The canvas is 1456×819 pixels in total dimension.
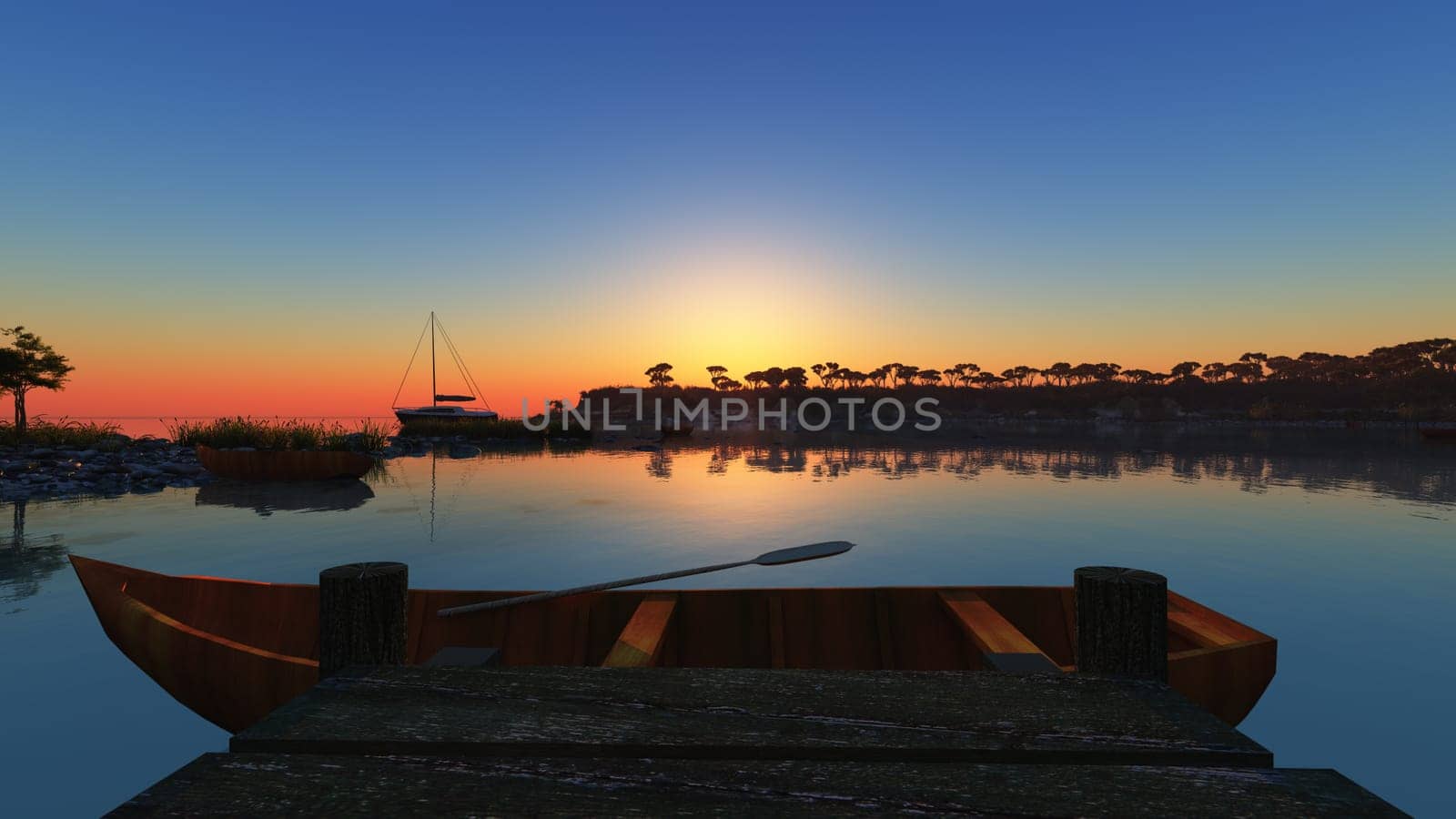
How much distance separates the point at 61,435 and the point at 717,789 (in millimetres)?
44455

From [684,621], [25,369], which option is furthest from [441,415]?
[684,621]

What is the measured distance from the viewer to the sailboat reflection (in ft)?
58.2

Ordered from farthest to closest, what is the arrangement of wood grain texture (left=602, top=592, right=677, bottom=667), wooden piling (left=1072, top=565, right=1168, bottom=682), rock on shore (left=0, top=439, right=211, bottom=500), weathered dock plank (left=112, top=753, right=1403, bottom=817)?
rock on shore (left=0, top=439, right=211, bottom=500)
wood grain texture (left=602, top=592, right=677, bottom=667)
wooden piling (left=1072, top=565, right=1168, bottom=682)
weathered dock plank (left=112, top=753, right=1403, bottom=817)

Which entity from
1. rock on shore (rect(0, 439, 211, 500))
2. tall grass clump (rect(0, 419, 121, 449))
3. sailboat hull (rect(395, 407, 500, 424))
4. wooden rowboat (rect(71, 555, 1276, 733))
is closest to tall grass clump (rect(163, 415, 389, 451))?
rock on shore (rect(0, 439, 211, 500))

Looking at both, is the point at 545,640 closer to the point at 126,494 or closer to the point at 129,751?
the point at 129,751

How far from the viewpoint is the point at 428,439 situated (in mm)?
49594

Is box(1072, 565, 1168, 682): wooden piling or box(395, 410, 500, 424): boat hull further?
box(395, 410, 500, 424): boat hull

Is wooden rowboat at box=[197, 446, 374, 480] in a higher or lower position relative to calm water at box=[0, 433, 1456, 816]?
higher

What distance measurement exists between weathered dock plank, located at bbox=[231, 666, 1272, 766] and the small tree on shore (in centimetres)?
5147

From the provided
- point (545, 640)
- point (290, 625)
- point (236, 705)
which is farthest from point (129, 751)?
point (545, 640)

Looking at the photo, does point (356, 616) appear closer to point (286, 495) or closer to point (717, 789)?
point (717, 789)

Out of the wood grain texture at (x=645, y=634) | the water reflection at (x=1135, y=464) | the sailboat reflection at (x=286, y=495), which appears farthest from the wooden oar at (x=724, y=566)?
the water reflection at (x=1135, y=464)

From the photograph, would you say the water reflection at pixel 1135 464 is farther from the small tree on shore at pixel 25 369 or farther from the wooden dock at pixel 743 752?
the small tree on shore at pixel 25 369

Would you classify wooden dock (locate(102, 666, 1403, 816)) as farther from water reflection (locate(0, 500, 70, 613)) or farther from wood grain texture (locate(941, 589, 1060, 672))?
water reflection (locate(0, 500, 70, 613))
